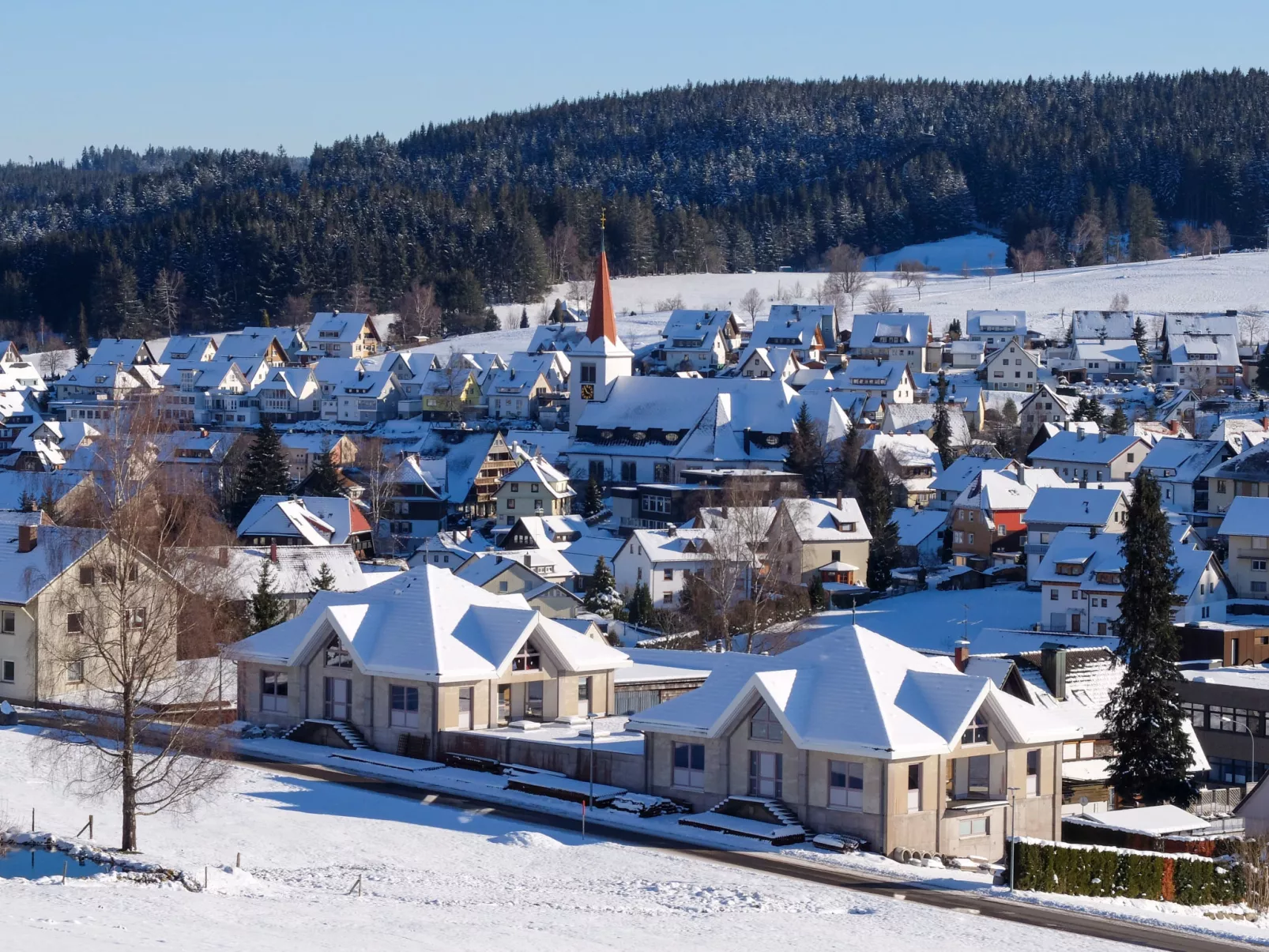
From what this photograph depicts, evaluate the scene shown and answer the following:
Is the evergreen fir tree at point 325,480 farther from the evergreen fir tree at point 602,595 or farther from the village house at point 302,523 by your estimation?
the evergreen fir tree at point 602,595

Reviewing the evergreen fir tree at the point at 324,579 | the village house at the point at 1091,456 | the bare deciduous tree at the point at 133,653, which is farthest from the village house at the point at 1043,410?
the bare deciduous tree at the point at 133,653

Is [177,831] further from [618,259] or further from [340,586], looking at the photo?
[618,259]

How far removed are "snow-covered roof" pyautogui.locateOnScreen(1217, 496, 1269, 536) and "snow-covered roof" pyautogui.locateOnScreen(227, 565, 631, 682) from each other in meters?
29.9

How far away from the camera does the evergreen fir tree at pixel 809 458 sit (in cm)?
7875

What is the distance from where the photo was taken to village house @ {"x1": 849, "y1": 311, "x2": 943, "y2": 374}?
11331 cm

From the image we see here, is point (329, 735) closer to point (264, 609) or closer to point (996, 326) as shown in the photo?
point (264, 609)

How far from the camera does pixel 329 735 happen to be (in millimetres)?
34156

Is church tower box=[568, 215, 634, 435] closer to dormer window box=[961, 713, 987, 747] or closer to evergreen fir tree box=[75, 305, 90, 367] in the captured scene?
evergreen fir tree box=[75, 305, 90, 367]

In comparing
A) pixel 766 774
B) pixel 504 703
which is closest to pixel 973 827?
pixel 766 774

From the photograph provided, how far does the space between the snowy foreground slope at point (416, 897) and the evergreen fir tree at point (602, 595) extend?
95.6ft

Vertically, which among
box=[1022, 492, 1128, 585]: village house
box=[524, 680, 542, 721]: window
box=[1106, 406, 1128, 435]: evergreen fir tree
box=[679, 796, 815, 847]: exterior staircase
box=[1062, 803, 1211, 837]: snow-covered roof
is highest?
box=[1106, 406, 1128, 435]: evergreen fir tree

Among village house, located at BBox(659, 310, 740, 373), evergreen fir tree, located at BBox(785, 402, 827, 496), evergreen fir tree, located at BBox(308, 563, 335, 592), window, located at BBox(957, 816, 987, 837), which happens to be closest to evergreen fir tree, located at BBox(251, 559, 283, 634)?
evergreen fir tree, located at BBox(308, 563, 335, 592)

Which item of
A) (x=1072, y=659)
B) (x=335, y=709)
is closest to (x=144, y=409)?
(x=335, y=709)

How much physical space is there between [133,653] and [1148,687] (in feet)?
63.7
